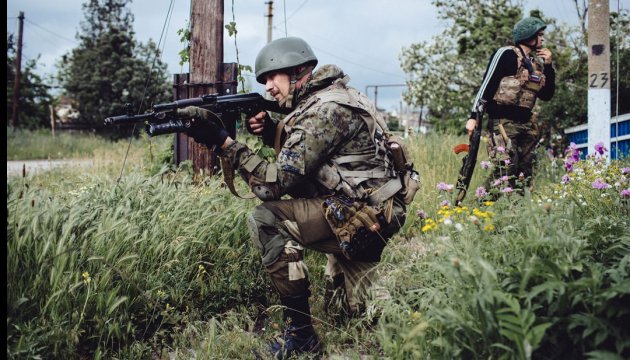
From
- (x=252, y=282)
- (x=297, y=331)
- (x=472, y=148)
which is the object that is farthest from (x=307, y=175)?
(x=472, y=148)

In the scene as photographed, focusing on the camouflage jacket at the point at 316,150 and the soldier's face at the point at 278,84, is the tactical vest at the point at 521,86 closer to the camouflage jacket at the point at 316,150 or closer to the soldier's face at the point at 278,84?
the camouflage jacket at the point at 316,150

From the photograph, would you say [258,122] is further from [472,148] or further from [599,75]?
[599,75]

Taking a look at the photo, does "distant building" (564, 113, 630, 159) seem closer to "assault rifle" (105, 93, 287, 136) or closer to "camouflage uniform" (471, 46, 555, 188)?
"camouflage uniform" (471, 46, 555, 188)

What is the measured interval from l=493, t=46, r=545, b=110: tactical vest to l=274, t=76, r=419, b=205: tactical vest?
2.43 m

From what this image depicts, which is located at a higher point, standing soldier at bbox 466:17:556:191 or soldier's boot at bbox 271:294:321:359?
standing soldier at bbox 466:17:556:191

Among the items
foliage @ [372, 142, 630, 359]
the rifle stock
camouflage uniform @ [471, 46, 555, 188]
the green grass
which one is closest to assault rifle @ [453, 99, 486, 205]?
the rifle stock

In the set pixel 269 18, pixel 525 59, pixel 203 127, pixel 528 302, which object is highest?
pixel 269 18

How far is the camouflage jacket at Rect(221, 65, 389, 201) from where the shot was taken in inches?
119

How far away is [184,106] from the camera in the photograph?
3.09 m

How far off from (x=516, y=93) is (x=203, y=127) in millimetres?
3447

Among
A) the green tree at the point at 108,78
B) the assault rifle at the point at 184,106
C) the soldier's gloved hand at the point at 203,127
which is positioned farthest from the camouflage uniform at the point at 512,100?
the green tree at the point at 108,78

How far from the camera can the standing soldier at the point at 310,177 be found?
3.05 m

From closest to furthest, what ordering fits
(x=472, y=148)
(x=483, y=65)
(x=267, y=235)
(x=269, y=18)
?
(x=267, y=235), (x=472, y=148), (x=483, y=65), (x=269, y=18)

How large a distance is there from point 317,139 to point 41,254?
1539 millimetres
